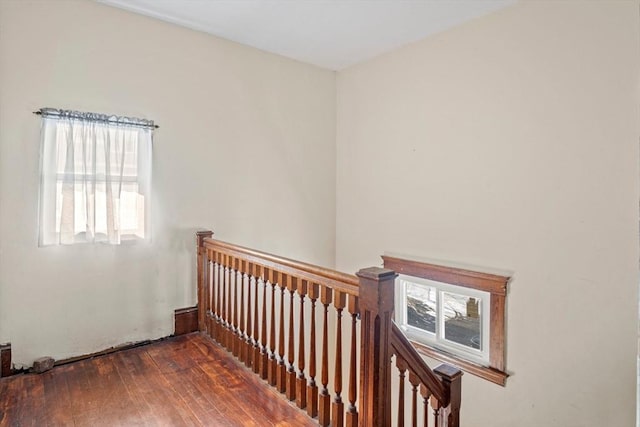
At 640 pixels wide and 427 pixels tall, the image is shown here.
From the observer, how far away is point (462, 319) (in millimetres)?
3469

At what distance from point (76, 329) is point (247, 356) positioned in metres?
1.38

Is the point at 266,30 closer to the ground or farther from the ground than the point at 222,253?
farther from the ground

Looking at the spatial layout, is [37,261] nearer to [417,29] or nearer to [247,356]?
[247,356]

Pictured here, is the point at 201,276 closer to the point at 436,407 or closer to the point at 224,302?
the point at 224,302

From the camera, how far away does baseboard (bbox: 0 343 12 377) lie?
8.42 ft

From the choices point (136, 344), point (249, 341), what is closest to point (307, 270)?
point (249, 341)

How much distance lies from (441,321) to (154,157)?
3.08 metres

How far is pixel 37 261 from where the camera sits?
2.71 meters

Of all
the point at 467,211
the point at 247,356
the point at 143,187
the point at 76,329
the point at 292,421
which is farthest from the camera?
the point at 467,211

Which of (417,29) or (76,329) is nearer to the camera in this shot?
(76,329)

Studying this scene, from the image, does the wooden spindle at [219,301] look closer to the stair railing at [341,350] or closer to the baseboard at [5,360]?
the stair railing at [341,350]

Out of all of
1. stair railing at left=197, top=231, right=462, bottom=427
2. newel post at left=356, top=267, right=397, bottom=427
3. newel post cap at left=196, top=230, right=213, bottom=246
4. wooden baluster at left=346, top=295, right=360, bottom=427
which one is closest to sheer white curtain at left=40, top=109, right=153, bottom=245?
newel post cap at left=196, top=230, right=213, bottom=246

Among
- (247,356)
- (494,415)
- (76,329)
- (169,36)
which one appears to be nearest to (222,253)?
(247,356)

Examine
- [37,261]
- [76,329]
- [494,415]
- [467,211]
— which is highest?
[467,211]
